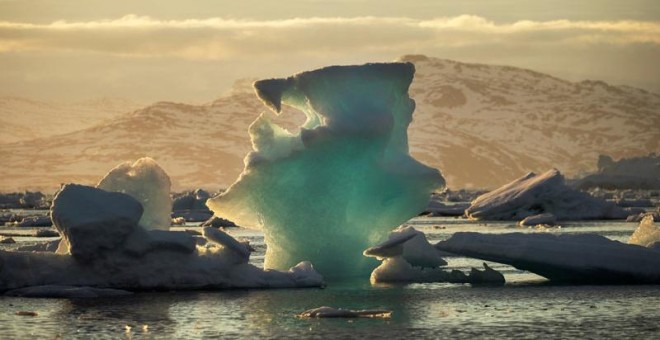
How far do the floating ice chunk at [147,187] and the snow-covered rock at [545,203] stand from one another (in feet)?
99.6

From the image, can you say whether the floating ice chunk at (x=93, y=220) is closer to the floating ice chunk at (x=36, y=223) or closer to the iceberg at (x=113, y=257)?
the iceberg at (x=113, y=257)

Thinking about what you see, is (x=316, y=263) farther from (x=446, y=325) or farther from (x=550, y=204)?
(x=550, y=204)

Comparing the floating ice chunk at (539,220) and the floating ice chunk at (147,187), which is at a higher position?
the floating ice chunk at (539,220)

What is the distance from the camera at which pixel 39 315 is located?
2269 cm

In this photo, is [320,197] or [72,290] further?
[320,197]

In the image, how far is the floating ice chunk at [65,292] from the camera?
82.5ft

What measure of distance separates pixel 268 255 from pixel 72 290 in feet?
17.8

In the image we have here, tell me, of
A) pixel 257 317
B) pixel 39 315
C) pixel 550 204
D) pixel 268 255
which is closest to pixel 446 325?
pixel 257 317

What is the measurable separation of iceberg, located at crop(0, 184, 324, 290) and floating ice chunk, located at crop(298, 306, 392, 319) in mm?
4136

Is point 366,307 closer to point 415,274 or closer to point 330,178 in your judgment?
point 415,274

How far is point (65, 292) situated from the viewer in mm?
25188

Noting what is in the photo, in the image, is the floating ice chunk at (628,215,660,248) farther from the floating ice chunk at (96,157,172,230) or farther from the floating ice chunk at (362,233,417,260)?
the floating ice chunk at (96,157,172,230)

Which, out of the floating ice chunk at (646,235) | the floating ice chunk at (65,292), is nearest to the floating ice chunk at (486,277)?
the floating ice chunk at (646,235)

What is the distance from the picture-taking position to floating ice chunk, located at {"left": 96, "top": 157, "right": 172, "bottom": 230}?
93.8ft
